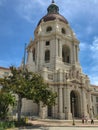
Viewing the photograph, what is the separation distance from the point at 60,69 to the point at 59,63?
13.1 feet

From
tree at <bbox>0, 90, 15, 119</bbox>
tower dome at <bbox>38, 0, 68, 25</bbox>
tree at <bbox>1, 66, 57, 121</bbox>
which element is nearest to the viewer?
tree at <bbox>1, 66, 57, 121</bbox>

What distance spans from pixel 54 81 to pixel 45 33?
19.6 m

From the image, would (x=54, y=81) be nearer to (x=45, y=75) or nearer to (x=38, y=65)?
(x=45, y=75)

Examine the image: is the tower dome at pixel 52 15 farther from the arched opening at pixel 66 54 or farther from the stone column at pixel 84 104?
the stone column at pixel 84 104

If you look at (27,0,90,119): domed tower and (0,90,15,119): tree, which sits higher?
(27,0,90,119): domed tower

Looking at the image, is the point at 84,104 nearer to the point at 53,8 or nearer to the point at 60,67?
the point at 60,67

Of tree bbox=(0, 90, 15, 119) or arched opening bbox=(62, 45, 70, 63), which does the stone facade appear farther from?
tree bbox=(0, 90, 15, 119)

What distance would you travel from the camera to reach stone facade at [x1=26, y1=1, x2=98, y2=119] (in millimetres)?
46656

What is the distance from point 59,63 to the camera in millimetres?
53031

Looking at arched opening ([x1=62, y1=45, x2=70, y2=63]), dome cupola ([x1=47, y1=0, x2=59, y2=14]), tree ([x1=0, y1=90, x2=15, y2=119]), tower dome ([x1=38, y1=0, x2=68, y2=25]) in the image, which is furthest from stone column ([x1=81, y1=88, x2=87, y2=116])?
dome cupola ([x1=47, y1=0, x2=59, y2=14])

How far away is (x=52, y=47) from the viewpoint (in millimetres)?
55938

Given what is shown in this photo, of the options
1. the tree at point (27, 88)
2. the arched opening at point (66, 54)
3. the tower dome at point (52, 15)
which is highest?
the tower dome at point (52, 15)

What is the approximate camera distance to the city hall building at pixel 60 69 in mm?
46594

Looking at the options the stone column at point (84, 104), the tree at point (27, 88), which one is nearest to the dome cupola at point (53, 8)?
the stone column at point (84, 104)
